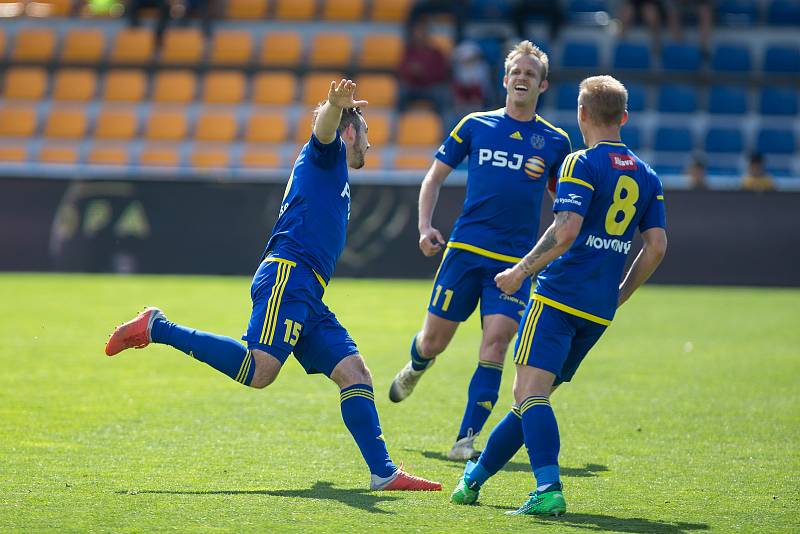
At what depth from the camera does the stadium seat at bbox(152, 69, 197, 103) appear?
22562 millimetres

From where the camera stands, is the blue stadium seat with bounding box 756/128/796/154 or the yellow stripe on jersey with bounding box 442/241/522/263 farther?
the blue stadium seat with bounding box 756/128/796/154

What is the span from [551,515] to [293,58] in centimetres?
1806

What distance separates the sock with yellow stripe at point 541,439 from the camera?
553 centimetres

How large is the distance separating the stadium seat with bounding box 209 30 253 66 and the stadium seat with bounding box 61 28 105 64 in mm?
2178

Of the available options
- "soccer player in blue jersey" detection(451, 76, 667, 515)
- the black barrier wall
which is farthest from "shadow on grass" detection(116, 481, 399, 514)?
the black barrier wall

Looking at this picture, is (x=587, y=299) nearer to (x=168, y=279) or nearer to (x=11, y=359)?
(x=11, y=359)

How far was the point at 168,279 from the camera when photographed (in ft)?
58.6

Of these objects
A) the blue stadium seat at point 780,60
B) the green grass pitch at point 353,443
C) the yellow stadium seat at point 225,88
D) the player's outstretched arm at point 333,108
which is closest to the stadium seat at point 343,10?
the yellow stadium seat at point 225,88

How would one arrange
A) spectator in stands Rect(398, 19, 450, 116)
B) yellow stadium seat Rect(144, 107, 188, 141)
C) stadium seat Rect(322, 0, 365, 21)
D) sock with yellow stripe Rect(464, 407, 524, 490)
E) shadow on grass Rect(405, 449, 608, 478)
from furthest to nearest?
stadium seat Rect(322, 0, 365, 21), yellow stadium seat Rect(144, 107, 188, 141), spectator in stands Rect(398, 19, 450, 116), shadow on grass Rect(405, 449, 608, 478), sock with yellow stripe Rect(464, 407, 524, 490)

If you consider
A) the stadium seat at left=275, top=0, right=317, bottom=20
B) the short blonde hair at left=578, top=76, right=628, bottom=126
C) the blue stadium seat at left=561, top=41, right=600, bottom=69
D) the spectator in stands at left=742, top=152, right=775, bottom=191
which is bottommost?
the spectator in stands at left=742, top=152, right=775, bottom=191

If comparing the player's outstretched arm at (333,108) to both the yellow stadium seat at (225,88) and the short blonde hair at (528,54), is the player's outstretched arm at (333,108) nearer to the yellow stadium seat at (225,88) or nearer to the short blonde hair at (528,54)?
the short blonde hair at (528,54)

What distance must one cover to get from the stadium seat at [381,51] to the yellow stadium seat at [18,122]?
19.7 ft

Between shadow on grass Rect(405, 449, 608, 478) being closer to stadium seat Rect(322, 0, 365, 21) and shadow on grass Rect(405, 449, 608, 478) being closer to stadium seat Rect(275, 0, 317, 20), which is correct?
stadium seat Rect(322, 0, 365, 21)

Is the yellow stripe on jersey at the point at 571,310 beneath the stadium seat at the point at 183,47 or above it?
beneath
